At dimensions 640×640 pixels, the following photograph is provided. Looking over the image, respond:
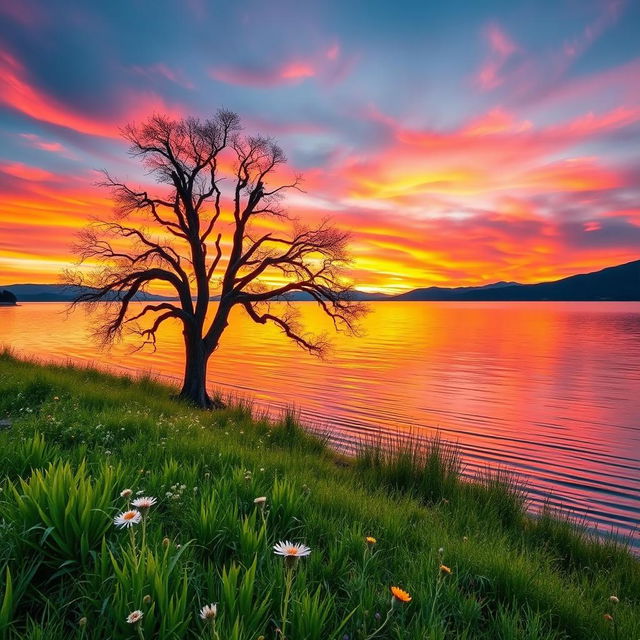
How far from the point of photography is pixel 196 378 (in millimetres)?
20984

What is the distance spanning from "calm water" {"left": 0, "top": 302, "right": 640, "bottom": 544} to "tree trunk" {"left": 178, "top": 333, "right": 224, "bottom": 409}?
4.74 metres

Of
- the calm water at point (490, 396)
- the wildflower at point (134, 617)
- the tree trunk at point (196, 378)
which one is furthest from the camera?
the tree trunk at point (196, 378)

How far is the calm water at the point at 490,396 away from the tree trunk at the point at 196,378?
4.74 metres

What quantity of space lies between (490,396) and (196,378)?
1852 cm

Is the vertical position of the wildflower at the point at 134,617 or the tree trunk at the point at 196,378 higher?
the wildflower at the point at 134,617

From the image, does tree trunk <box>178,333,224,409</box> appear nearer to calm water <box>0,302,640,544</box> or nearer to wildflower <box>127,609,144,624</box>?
calm water <box>0,302,640,544</box>

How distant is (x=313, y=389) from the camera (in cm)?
2923

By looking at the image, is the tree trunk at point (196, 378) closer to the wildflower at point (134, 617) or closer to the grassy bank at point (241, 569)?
the grassy bank at point (241, 569)

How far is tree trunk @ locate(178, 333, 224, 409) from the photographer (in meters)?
20.7

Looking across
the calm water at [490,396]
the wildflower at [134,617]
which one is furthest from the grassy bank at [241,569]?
the calm water at [490,396]

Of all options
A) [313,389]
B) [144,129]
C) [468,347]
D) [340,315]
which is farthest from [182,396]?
[468,347]

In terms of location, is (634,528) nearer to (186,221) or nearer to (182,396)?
(182,396)

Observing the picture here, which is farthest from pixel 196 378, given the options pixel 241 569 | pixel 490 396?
pixel 241 569

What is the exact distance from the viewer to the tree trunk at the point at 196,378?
2066cm
